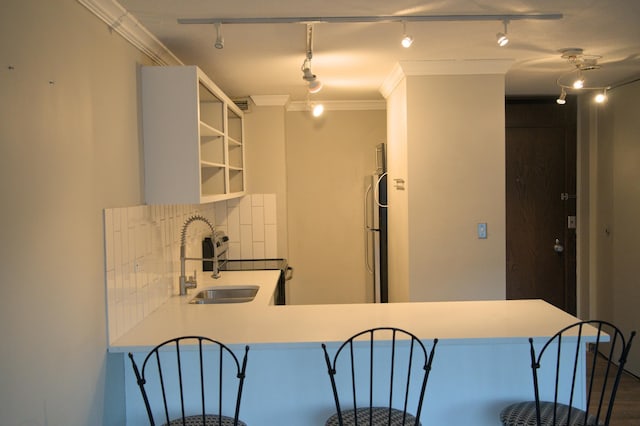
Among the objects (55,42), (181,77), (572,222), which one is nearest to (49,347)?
(55,42)

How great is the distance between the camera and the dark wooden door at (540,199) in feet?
15.8

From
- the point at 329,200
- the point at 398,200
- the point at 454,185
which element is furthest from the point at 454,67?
the point at 329,200

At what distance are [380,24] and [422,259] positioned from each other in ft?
5.45

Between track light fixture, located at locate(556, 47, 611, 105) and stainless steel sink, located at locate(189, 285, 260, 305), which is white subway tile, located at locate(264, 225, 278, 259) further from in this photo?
track light fixture, located at locate(556, 47, 611, 105)

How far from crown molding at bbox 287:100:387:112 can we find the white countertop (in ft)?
8.51

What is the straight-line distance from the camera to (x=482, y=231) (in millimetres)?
3676

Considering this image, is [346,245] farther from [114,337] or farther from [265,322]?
[114,337]

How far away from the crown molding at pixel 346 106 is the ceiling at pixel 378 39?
90 centimetres

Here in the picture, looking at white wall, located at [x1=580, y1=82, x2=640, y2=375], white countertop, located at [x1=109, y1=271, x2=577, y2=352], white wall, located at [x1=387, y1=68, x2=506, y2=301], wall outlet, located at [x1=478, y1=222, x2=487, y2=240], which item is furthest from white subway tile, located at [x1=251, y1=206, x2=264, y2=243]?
white wall, located at [x1=580, y1=82, x2=640, y2=375]

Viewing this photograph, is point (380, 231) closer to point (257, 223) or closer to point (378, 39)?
point (257, 223)

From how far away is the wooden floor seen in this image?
3.44m

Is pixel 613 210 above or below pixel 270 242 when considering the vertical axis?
above

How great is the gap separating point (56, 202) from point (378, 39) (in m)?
1.91

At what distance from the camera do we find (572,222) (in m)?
4.90
